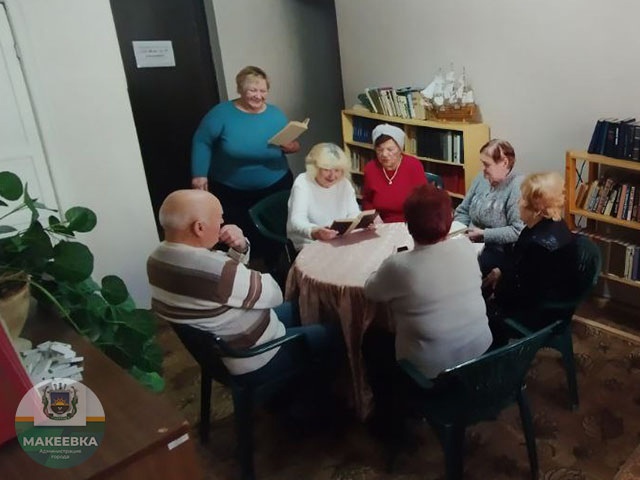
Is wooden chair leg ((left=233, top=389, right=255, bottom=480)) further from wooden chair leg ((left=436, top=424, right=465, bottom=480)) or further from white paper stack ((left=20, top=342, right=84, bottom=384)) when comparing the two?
white paper stack ((left=20, top=342, right=84, bottom=384))

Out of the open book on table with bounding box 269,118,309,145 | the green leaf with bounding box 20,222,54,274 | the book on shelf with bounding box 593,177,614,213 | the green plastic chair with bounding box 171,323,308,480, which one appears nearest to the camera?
the green leaf with bounding box 20,222,54,274

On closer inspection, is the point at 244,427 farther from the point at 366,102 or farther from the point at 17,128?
the point at 366,102

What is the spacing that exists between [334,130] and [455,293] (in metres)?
3.73

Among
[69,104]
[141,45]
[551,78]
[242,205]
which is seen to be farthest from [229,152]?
[551,78]

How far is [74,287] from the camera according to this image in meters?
1.45

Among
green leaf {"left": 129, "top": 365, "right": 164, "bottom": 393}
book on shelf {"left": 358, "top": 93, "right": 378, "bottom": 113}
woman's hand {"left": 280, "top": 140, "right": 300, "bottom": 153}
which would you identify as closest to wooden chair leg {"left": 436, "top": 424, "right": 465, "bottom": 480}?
green leaf {"left": 129, "top": 365, "right": 164, "bottom": 393}

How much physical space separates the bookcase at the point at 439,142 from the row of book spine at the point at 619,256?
2.82 ft

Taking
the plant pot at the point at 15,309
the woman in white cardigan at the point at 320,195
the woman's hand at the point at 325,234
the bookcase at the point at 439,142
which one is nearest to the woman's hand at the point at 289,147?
the woman in white cardigan at the point at 320,195

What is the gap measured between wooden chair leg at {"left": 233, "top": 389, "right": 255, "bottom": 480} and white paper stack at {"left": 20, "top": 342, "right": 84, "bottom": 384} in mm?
855

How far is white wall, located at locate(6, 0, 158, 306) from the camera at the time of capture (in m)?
2.91

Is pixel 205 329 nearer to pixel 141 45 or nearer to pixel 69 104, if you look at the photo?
pixel 69 104

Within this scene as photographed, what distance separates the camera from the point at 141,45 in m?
4.16

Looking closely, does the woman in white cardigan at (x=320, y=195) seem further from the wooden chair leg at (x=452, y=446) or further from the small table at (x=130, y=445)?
the small table at (x=130, y=445)

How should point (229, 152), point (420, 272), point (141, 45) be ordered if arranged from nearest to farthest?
point (420, 272) → point (229, 152) → point (141, 45)
